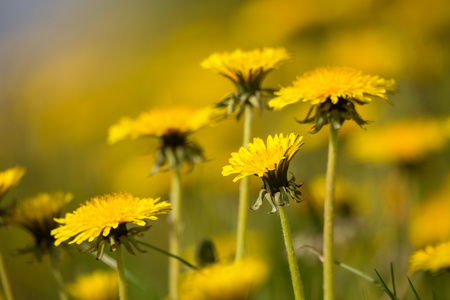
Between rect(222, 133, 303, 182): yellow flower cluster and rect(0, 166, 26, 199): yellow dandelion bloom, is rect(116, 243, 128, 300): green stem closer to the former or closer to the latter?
rect(222, 133, 303, 182): yellow flower cluster

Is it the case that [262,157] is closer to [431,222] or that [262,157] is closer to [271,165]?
[271,165]

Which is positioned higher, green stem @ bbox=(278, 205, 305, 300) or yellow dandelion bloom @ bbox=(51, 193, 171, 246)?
yellow dandelion bloom @ bbox=(51, 193, 171, 246)

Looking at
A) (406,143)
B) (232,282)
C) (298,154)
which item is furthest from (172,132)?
(298,154)

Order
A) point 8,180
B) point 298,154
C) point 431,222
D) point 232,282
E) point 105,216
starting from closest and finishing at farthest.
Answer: point 232,282 < point 105,216 < point 8,180 < point 431,222 < point 298,154

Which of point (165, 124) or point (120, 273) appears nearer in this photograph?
point (120, 273)

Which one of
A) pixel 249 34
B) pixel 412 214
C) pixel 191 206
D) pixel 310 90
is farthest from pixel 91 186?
pixel 310 90

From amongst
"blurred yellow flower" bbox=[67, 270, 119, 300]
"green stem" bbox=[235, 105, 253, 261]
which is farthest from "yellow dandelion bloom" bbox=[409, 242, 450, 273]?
"blurred yellow flower" bbox=[67, 270, 119, 300]

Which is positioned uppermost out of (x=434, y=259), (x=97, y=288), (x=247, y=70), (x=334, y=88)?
(x=247, y=70)

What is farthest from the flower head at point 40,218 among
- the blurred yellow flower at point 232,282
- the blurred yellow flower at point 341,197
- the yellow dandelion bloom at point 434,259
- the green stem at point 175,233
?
the blurred yellow flower at point 341,197
